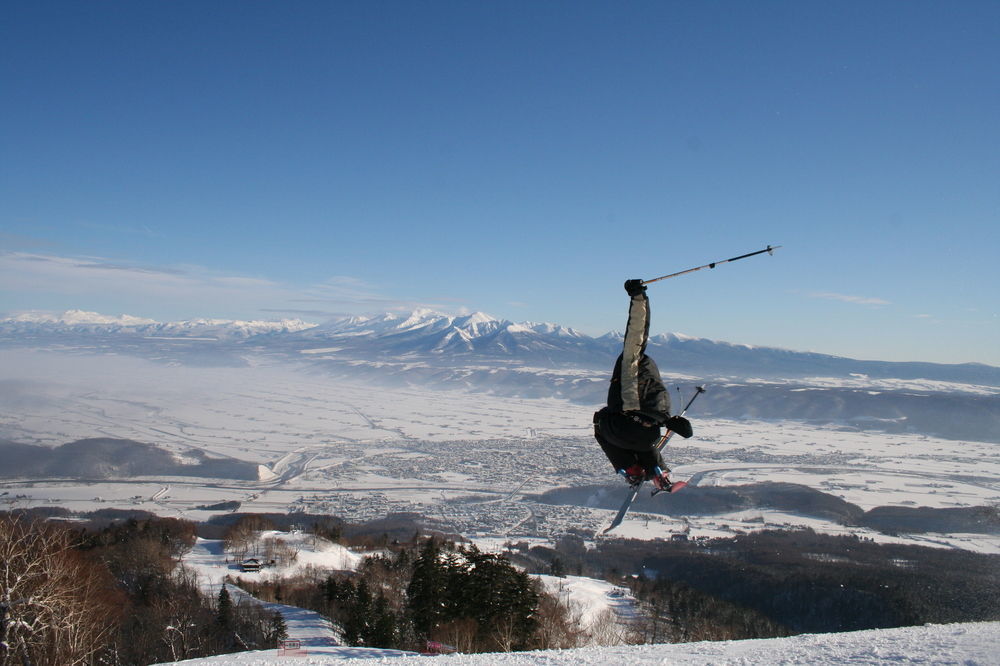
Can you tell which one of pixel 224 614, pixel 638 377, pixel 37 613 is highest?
pixel 638 377

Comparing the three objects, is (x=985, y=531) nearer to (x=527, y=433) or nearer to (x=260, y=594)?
(x=260, y=594)

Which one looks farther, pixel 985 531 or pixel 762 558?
pixel 985 531

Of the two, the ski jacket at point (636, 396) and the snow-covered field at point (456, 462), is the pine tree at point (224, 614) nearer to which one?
→ the ski jacket at point (636, 396)

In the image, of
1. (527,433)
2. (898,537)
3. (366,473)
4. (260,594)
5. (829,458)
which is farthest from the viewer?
(527,433)

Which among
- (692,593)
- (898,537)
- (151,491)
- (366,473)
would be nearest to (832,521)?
(898,537)

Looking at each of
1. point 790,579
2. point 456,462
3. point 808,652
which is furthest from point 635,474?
point 456,462

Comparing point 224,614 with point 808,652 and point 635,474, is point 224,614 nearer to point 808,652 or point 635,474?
point 808,652
